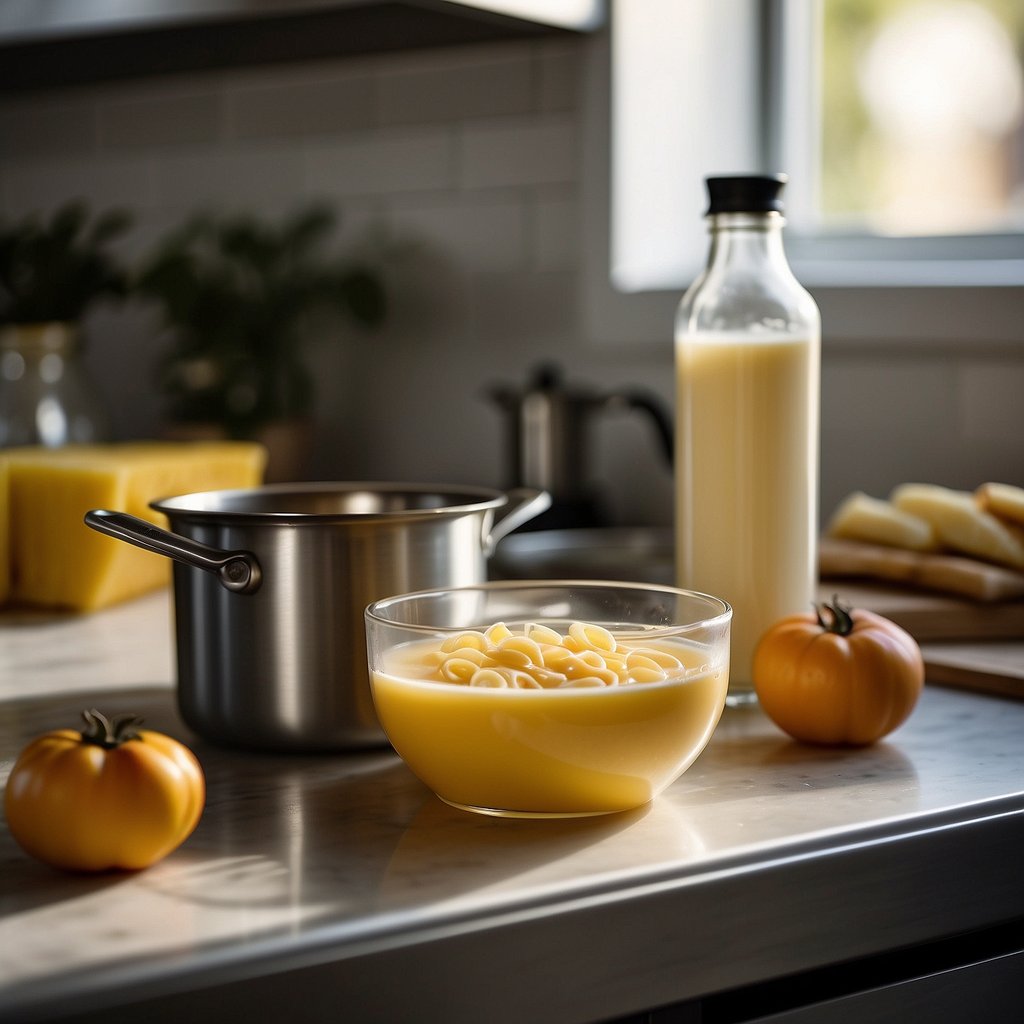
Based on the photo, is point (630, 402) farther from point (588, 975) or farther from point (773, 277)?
point (588, 975)

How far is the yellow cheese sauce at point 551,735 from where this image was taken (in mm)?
704

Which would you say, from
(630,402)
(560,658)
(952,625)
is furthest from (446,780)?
(630,402)

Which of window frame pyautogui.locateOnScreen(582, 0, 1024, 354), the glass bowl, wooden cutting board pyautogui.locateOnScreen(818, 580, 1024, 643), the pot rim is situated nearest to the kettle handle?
window frame pyautogui.locateOnScreen(582, 0, 1024, 354)

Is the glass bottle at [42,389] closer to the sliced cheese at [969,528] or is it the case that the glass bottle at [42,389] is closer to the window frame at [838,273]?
the window frame at [838,273]

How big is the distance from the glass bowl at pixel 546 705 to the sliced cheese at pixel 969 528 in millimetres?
526

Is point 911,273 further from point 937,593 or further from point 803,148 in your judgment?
point 937,593

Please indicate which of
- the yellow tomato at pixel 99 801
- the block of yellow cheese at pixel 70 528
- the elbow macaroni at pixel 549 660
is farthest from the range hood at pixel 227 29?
the yellow tomato at pixel 99 801

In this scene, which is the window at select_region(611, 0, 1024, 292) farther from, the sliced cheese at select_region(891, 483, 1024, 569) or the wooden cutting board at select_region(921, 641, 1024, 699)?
the wooden cutting board at select_region(921, 641, 1024, 699)

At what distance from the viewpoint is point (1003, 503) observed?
124 centimetres

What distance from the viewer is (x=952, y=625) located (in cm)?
117

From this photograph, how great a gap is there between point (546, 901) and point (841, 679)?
1.02 ft

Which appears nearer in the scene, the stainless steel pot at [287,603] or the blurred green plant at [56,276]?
the stainless steel pot at [287,603]

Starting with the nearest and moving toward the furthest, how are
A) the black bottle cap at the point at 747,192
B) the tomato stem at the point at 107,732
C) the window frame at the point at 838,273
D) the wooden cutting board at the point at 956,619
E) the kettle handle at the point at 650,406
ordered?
the tomato stem at the point at 107,732, the black bottle cap at the point at 747,192, the wooden cutting board at the point at 956,619, the window frame at the point at 838,273, the kettle handle at the point at 650,406

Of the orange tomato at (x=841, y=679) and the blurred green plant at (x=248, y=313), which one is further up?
the blurred green plant at (x=248, y=313)
